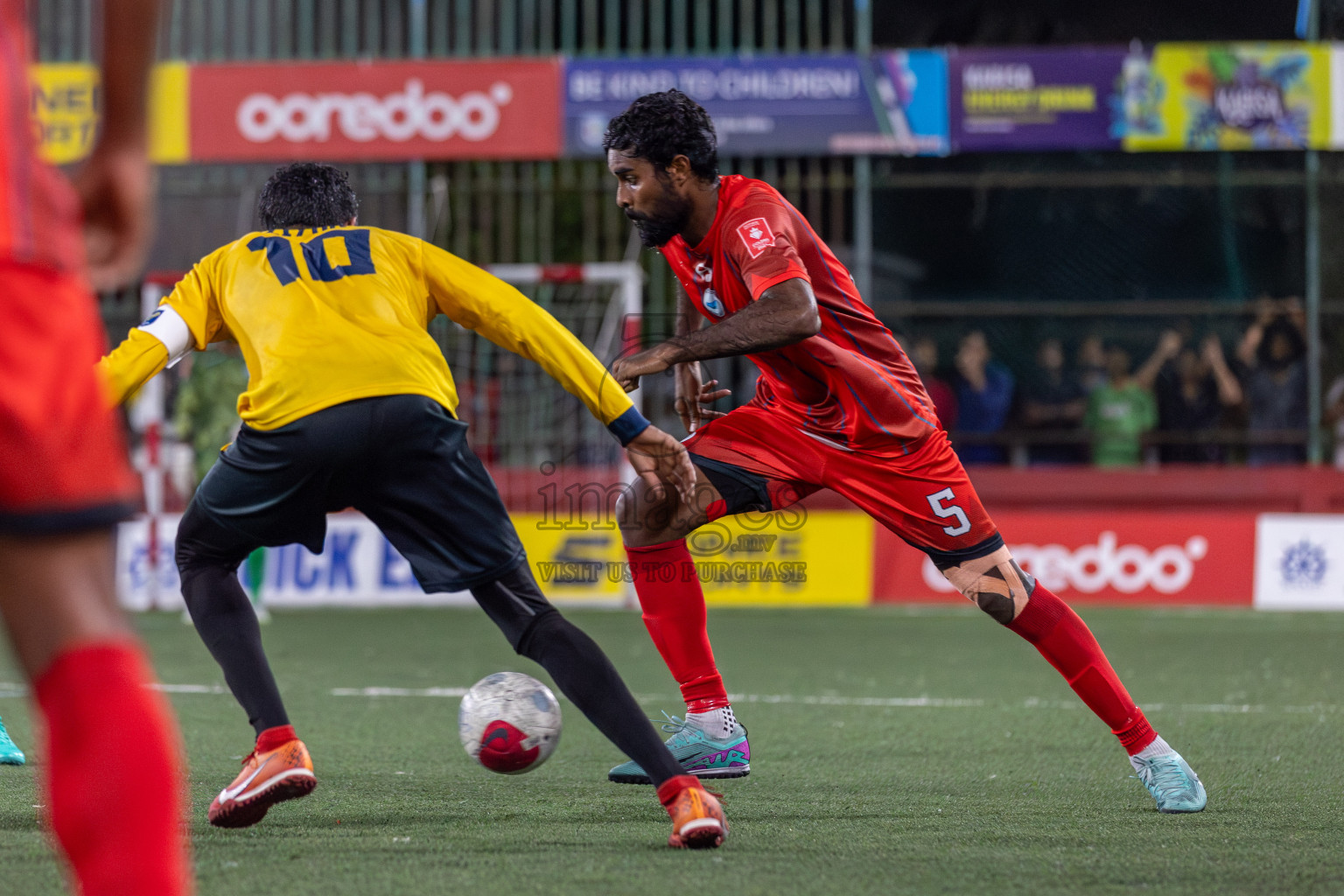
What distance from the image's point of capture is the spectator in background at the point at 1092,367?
569 inches

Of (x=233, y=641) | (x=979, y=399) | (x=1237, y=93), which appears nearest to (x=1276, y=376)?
(x=1237, y=93)

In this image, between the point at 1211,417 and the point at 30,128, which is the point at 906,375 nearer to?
the point at 30,128

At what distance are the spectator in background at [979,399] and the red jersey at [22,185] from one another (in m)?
12.8

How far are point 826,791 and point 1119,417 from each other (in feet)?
33.9

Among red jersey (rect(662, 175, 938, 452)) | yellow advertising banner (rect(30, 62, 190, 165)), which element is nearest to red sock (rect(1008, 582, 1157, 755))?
red jersey (rect(662, 175, 938, 452))

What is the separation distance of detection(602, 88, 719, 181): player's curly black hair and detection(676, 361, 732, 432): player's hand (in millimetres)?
727

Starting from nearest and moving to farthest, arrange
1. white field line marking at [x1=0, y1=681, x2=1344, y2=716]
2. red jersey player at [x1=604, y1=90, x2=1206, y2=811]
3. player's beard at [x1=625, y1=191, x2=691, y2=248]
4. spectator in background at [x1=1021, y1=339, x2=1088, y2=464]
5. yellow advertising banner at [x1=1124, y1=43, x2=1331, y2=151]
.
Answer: red jersey player at [x1=604, y1=90, x2=1206, y2=811] → player's beard at [x1=625, y1=191, x2=691, y2=248] → white field line marking at [x1=0, y1=681, x2=1344, y2=716] → yellow advertising banner at [x1=1124, y1=43, x2=1331, y2=151] → spectator in background at [x1=1021, y1=339, x2=1088, y2=464]

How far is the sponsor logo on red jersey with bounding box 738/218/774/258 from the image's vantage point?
4.60 meters

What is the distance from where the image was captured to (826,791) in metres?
4.72

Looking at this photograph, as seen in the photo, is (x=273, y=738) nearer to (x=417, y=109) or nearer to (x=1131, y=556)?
(x=1131, y=556)

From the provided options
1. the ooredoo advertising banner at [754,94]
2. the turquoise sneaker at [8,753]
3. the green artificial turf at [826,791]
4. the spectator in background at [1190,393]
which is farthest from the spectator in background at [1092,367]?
the turquoise sneaker at [8,753]

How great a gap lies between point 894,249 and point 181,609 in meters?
7.73

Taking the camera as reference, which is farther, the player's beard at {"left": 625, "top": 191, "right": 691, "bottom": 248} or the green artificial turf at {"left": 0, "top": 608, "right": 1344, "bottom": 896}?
the player's beard at {"left": 625, "top": 191, "right": 691, "bottom": 248}

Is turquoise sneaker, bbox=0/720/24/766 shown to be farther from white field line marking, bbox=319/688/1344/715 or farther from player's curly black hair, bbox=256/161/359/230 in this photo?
Result: white field line marking, bbox=319/688/1344/715
